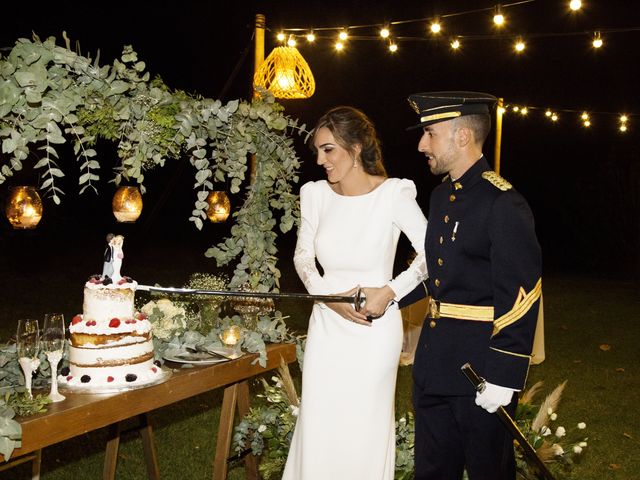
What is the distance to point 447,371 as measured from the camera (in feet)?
9.96

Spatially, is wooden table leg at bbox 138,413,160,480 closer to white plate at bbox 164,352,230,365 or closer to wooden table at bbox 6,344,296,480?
wooden table at bbox 6,344,296,480

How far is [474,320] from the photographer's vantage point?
3.00 m

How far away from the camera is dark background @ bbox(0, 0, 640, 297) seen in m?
18.3

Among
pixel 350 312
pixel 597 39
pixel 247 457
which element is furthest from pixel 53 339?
pixel 597 39

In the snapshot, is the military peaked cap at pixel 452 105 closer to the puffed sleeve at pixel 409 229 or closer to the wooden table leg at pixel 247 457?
the puffed sleeve at pixel 409 229

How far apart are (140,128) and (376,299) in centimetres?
138

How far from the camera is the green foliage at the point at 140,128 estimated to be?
2.74 metres

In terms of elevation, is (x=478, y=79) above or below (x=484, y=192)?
above

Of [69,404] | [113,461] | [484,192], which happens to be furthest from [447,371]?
[113,461]

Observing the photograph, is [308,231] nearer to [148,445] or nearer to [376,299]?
[376,299]

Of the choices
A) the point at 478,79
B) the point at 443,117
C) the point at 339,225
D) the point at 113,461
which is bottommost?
the point at 113,461

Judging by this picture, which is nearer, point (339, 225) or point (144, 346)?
point (144, 346)

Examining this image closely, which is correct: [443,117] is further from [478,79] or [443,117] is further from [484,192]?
[478,79]

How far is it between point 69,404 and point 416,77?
880 inches
